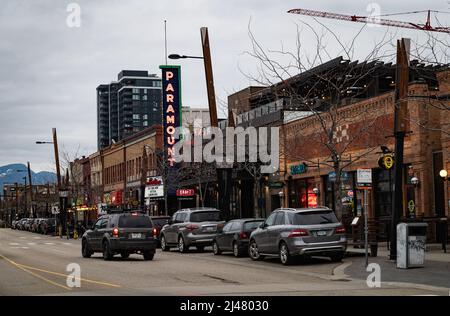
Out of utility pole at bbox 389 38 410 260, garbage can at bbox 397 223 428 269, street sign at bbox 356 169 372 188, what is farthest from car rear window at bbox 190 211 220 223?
garbage can at bbox 397 223 428 269

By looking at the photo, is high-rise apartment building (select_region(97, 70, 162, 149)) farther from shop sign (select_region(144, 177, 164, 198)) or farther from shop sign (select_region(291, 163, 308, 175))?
shop sign (select_region(291, 163, 308, 175))

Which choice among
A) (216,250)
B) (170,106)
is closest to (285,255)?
(216,250)

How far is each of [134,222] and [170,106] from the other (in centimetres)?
2828

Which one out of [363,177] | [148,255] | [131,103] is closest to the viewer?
[363,177]

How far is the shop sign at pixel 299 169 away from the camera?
38.0 m

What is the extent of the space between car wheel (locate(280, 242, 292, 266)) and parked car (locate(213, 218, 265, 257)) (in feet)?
12.1

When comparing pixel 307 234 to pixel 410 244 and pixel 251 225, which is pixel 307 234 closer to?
pixel 410 244

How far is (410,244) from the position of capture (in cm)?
1845

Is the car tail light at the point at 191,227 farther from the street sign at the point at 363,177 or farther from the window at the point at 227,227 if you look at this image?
the street sign at the point at 363,177

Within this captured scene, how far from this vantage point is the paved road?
14.0 meters

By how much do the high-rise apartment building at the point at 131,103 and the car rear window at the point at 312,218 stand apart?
145465mm

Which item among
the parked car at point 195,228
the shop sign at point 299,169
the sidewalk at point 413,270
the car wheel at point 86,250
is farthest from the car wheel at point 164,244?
the sidewalk at point 413,270

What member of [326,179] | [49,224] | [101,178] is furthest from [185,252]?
[101,178]
